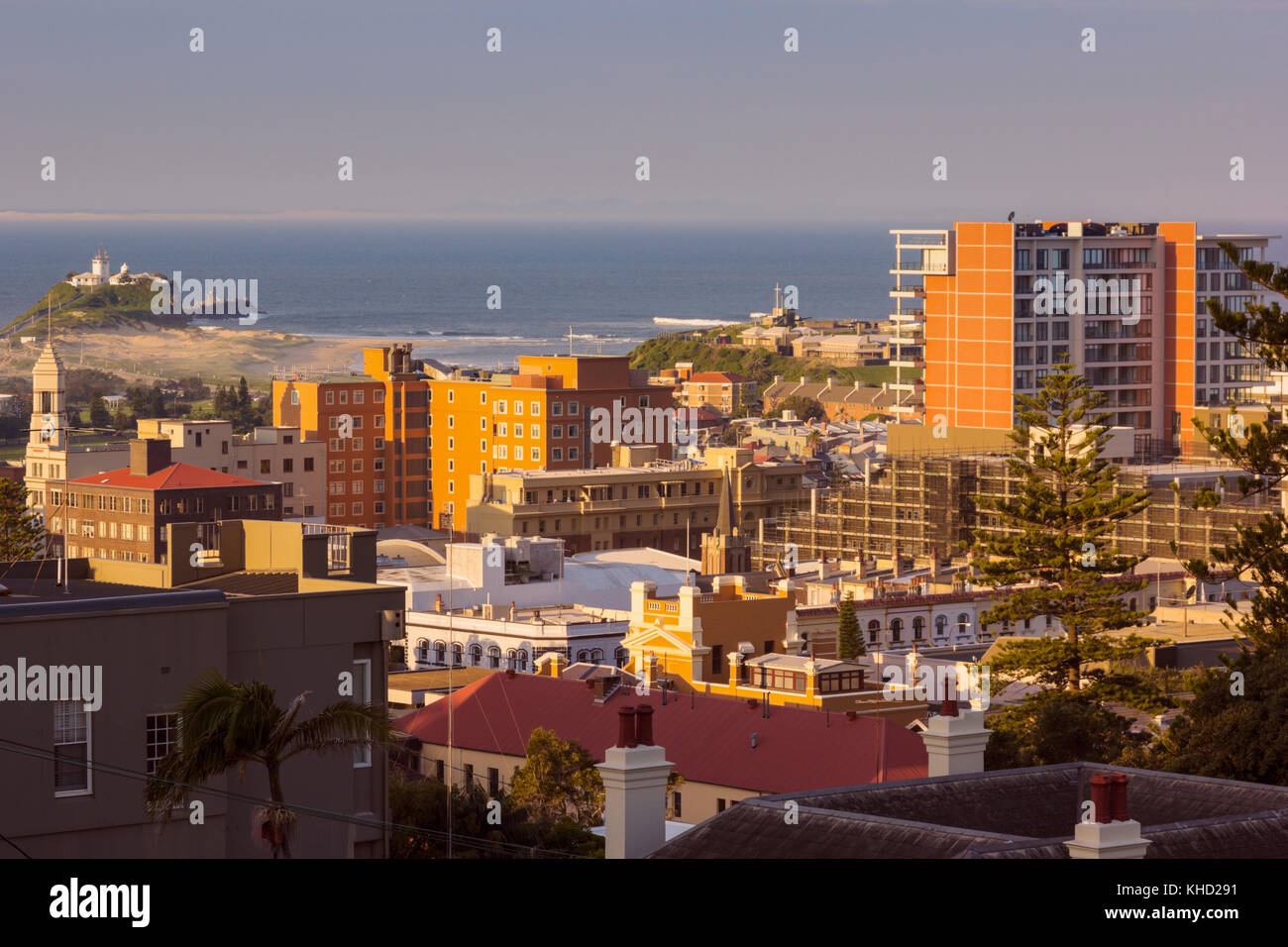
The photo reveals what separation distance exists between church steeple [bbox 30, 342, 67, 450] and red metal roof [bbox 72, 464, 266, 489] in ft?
32.3

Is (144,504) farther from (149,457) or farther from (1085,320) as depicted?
(1085,320)

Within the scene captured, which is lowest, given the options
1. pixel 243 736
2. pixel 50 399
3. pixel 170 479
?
pixel 243 736

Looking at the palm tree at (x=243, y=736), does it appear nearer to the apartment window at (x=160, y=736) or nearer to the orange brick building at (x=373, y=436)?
the apartment window at (x=160, y=736)

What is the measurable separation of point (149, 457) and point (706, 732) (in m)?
62.9

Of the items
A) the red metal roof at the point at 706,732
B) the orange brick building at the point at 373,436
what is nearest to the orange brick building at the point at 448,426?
the orange brick building at the point at 373,436

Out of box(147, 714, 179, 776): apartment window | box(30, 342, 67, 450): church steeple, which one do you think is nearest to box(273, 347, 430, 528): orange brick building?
box(30, 342, 67, 450): church steeple

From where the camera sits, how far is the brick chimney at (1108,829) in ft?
52.3

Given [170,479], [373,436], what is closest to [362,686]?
[170,479]

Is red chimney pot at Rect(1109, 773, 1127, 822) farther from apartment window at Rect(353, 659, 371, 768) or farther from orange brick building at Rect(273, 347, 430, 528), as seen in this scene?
orange brick building at Rect(273, 347, 430, 528)

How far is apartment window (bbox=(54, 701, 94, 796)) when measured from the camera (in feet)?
76.0

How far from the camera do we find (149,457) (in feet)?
371
